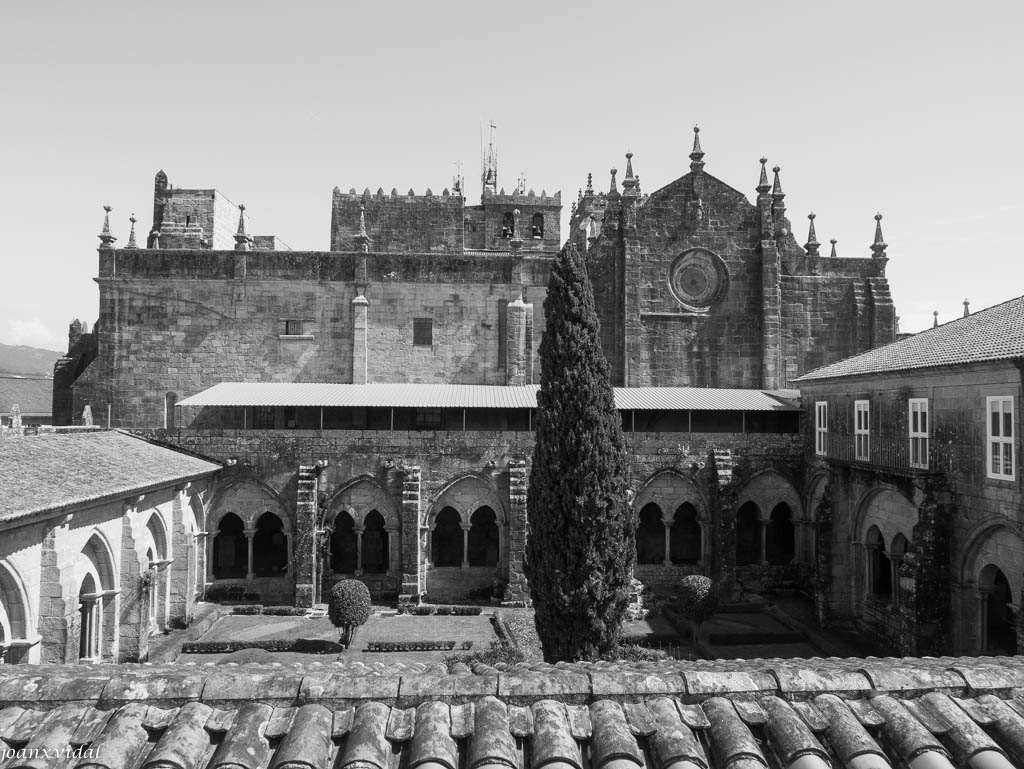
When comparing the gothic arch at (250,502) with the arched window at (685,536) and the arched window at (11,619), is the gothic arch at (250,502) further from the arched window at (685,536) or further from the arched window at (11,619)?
the arched window at (685,536)

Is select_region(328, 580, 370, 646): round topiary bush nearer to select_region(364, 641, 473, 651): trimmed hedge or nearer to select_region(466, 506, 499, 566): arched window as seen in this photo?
select_region(364, 641, 473, 651): trimmed hedge

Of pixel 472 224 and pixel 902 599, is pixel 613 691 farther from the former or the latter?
pixel 472 224

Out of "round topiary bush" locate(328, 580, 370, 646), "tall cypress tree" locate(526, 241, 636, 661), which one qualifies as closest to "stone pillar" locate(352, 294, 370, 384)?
"round topiary bush" locate(328, 580, 370, 646)

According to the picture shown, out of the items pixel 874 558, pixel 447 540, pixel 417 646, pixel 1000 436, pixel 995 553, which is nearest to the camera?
pixel 1000 436

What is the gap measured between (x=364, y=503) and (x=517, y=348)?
9975mm

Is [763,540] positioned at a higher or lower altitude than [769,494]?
lower

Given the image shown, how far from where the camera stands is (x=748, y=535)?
3231 cm

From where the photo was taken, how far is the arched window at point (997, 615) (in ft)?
66.5

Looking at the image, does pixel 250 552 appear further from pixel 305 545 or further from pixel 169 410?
pixel 169 410

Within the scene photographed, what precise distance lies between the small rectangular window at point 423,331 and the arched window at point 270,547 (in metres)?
10.1

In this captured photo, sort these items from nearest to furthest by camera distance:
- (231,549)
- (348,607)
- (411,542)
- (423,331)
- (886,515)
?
(348,607) → (886,515) → (411,542) → (231,549) → (423,331)

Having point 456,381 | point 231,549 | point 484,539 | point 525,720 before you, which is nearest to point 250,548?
point 231,549

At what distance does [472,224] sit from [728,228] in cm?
1550

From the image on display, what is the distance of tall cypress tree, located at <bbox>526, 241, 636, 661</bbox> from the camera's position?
20641mm
